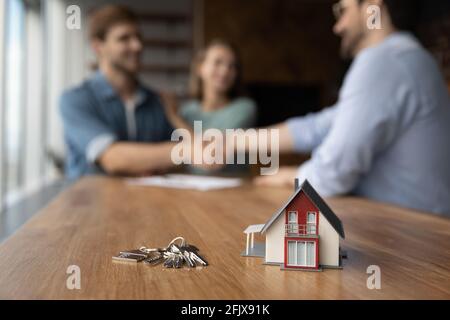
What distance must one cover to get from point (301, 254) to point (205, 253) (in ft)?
0.47

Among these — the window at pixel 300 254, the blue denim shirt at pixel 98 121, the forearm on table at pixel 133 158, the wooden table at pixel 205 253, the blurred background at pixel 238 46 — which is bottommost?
the wooden table at pixel 205 253

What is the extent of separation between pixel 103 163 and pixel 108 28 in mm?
674

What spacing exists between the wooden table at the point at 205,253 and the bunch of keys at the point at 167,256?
0.01 metres

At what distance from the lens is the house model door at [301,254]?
581 mm

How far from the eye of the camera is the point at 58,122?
441 centimetres

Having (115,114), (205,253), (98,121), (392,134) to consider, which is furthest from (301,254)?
(115,114)

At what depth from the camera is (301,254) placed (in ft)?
1.92

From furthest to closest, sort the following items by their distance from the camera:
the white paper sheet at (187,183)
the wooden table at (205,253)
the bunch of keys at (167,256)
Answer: the white paper sheet at (187,183), the bunch of keys at (167,256), the wooden table at (205,253)

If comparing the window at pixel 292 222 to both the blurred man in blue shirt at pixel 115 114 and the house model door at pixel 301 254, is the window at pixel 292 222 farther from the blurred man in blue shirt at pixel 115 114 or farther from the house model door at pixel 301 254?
the blurred man in blue shirt at pixel 115 114

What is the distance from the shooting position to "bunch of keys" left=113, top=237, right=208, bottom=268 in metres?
0.61

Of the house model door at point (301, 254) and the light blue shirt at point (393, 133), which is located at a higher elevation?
the light blue shirt at point (393, 133)

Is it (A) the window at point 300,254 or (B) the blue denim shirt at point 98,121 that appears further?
(B) the blue denim shirt at point 98,121

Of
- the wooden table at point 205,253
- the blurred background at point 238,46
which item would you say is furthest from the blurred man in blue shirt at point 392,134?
the blurred background at point 238,46
